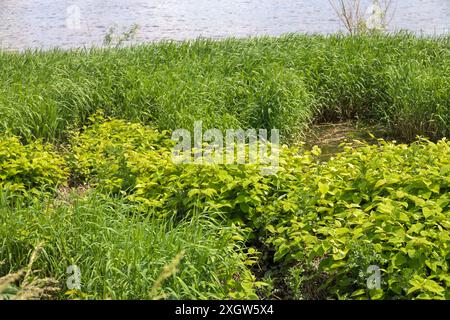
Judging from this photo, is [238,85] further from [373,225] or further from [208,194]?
[373,225]

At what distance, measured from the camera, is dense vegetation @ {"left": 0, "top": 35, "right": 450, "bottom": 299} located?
3.32 m

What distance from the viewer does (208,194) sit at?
393 cm

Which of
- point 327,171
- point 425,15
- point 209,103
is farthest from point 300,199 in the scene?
point 425,15

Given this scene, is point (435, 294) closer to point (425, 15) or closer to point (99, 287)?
point (99, 287)

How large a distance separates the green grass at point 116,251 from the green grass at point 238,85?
236 centimetres

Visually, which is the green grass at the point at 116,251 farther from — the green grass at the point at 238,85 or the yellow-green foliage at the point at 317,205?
the green grass at the point at 238,85

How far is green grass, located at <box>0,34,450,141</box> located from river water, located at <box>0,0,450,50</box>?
509 cm

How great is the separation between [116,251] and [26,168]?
5.61 ft

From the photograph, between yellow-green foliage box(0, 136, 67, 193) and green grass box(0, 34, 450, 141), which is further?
green grass box(0, 34, 450, 141)

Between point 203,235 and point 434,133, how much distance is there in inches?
145

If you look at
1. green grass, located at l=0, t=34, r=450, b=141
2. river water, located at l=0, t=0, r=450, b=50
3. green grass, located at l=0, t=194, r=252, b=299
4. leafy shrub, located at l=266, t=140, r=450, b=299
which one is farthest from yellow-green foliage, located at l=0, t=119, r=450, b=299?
river water, located at l=0, t=0, r=450, b=50

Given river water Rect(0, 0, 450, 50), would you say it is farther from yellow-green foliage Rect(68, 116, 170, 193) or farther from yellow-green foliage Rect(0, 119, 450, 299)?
yellow-green foliage Rect(0, 119, 450, 299)

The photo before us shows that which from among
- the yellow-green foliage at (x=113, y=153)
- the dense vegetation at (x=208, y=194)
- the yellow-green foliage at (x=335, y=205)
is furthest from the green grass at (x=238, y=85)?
the yellow-green foliage at (x=335, y=205)

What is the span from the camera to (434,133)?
21.7 feet
